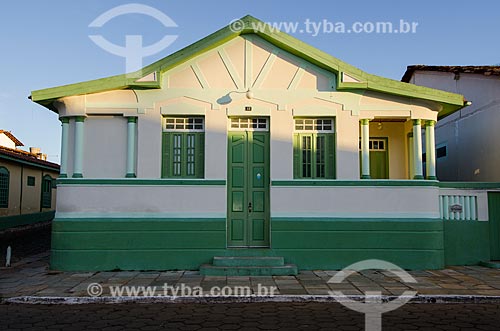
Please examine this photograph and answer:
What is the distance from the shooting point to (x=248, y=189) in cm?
998

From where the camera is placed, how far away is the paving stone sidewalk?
7.69 m

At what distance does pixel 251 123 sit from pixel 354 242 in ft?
11.4

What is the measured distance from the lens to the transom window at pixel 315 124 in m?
10.2

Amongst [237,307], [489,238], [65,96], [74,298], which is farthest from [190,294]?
[489,238]

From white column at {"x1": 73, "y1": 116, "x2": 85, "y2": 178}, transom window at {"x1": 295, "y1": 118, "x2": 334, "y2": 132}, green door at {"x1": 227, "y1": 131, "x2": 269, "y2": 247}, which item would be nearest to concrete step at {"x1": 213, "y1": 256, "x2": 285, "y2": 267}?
green door at {"x1": 227, "y1": 131, "x2": 269, "y2": 247}

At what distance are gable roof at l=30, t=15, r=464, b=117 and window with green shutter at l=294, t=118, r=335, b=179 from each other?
980 millimetres

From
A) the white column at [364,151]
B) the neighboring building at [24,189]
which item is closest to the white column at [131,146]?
the white column at [364,151]

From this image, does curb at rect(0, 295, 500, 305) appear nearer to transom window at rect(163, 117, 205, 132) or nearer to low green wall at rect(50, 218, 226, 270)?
low green wall at rect(50, 218, 226, 270)

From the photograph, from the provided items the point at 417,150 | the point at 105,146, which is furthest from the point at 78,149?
the point at 417,150

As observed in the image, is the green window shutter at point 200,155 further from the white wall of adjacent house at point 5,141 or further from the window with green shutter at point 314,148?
the white wall of adjacent house at point 5,141

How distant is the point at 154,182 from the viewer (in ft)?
31.8

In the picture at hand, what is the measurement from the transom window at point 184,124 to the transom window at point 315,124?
7.18 feet

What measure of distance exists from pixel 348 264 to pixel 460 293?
2555mm

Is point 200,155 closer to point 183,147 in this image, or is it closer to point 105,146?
point 183,147
